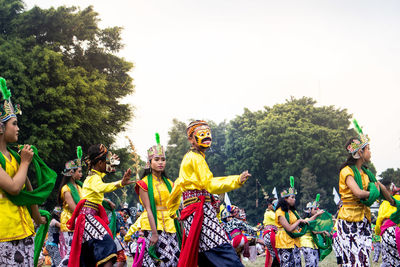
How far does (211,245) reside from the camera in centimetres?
524

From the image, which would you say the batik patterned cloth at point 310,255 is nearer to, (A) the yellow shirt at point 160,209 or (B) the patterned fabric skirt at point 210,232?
(A) the yellow shirt at point 160,209

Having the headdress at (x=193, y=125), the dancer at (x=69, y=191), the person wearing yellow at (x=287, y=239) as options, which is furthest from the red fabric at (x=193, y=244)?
the person wearing yellow at (x=287, y=239)

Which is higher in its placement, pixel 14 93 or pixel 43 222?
pixel 14 93

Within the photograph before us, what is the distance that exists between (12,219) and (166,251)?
3.37 meters

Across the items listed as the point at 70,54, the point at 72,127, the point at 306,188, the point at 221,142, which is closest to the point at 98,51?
the point at 70,54

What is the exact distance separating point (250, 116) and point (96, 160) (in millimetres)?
46154

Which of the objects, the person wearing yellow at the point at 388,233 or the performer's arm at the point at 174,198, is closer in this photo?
the performer's arm at the point at 174,198

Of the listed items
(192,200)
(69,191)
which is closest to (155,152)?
(69,191)

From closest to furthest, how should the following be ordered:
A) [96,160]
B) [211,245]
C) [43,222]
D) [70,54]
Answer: [211,245] → [43,222] → [96,160] → [70,54]

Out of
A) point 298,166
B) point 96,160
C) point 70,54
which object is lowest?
point 96,160

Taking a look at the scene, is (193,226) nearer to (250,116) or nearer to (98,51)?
(98,51)

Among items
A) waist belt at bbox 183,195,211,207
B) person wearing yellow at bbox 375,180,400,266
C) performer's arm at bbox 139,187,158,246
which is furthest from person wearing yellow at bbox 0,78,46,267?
person wearing yellow at bbox 375,180,400,266

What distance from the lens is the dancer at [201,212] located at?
16.8 feet

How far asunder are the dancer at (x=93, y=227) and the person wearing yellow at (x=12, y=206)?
1.74 metres
